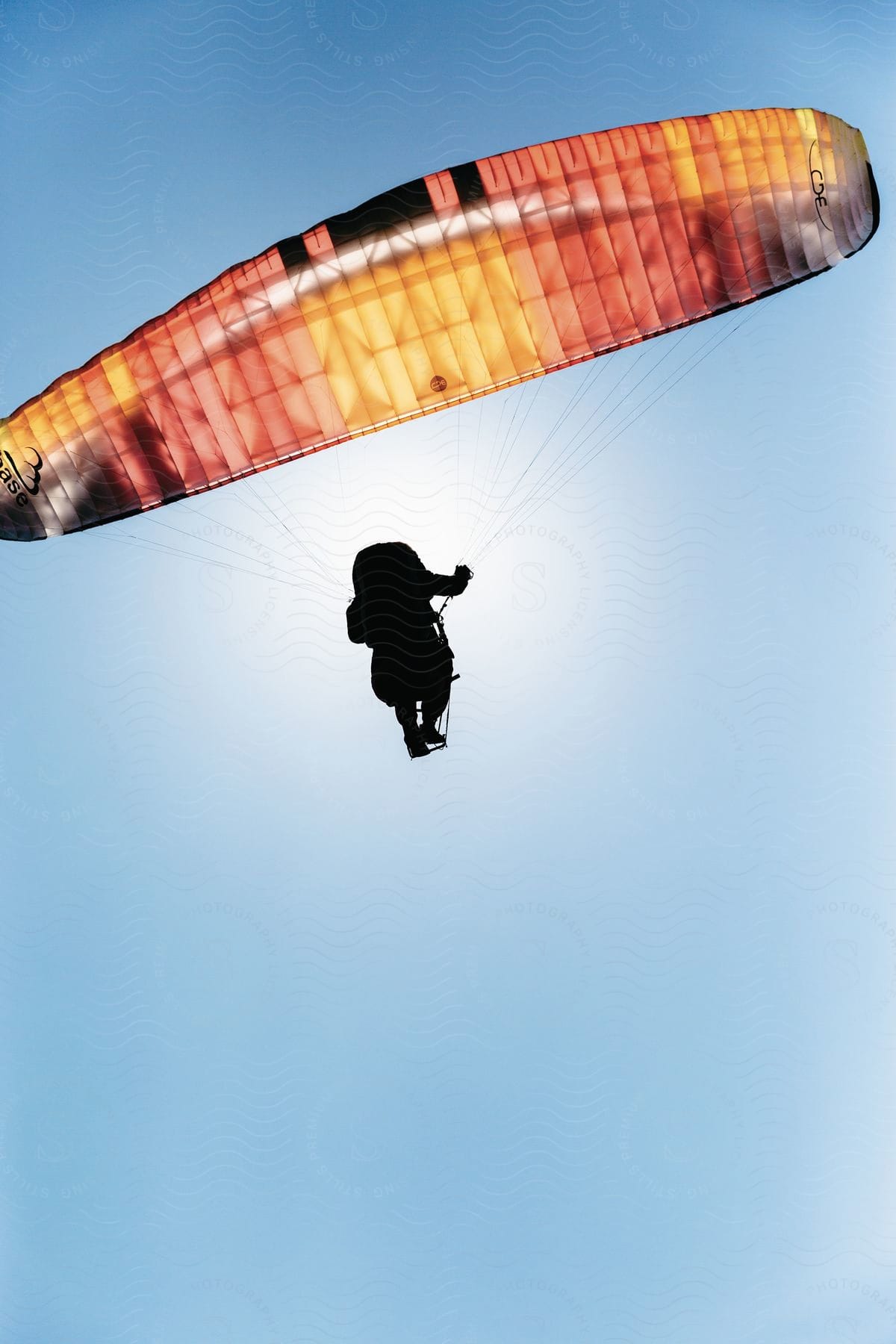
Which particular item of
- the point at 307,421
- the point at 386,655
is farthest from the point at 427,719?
the point at 307,421

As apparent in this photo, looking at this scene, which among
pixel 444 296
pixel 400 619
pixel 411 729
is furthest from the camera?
pixel 411 729

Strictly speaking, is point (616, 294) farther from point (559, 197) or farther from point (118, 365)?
point (118, 365)

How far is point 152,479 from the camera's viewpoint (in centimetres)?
456

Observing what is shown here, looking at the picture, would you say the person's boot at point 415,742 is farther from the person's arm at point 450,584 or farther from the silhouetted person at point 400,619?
the person's arm at point 450,584

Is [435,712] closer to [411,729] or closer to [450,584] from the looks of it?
[411,729]

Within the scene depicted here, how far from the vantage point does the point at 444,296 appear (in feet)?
13.7

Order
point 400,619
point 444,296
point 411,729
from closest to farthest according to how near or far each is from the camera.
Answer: point 444,296, point 400,619, point 411,729

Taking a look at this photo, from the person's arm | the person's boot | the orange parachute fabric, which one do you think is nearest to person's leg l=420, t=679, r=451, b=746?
the person's boot

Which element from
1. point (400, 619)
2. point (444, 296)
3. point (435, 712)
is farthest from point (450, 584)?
point (444, 296)

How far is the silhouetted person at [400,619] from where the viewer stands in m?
5.09

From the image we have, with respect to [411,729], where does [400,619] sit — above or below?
above

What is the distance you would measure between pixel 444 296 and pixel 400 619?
5.72 feet

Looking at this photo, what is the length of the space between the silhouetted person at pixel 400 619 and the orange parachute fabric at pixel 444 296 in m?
0.89

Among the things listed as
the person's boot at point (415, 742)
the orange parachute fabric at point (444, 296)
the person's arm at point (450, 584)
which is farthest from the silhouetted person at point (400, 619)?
the orange parachute fabric at point (444, 296)
